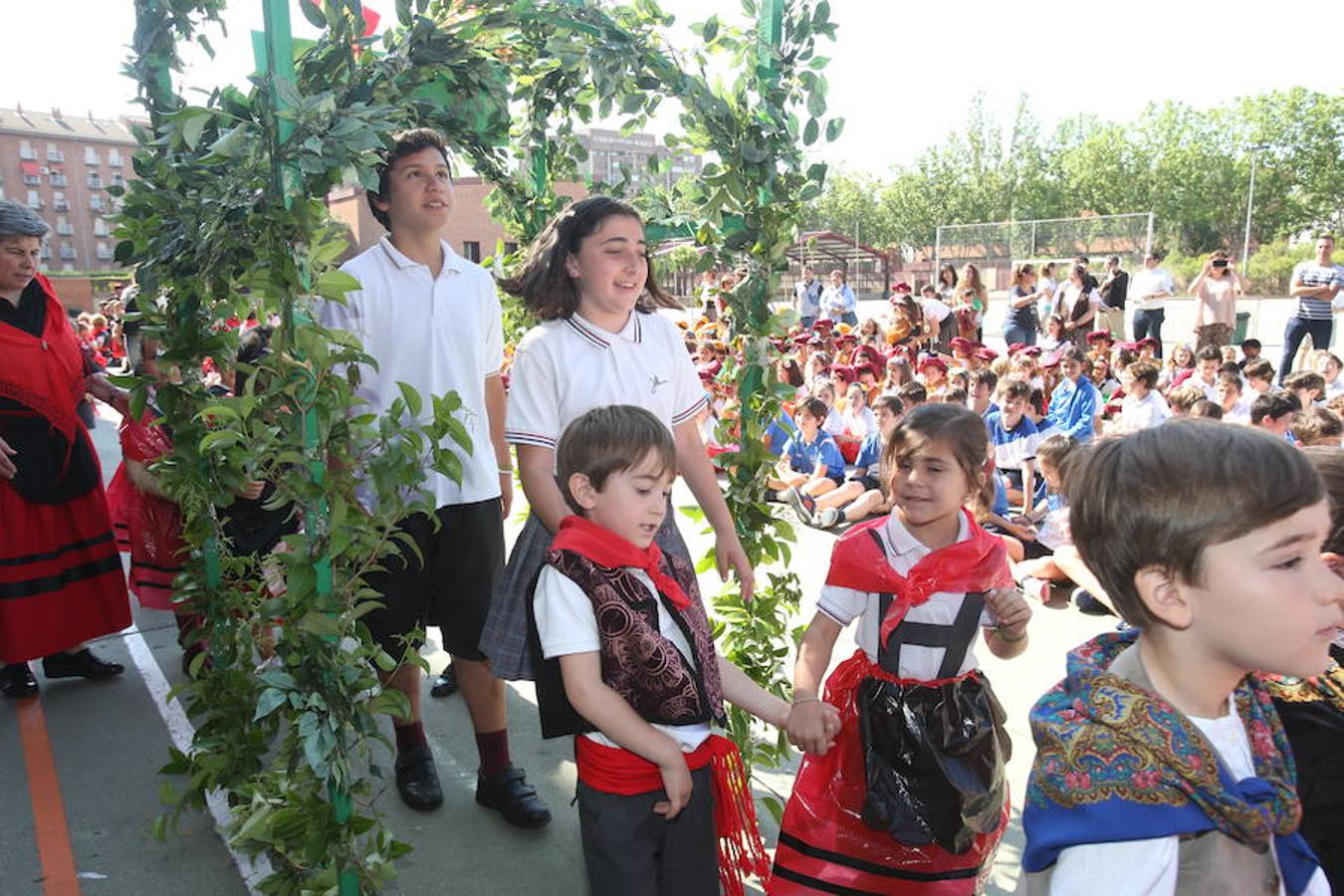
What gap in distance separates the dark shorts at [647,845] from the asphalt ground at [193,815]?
32.1 inches

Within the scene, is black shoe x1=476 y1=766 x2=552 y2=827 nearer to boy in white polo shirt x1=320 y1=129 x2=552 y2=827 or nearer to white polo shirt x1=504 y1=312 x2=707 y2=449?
boy in white polo shirt x1=320 y1=129 x2=552 y2=827

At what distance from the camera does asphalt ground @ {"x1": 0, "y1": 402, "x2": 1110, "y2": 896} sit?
272 cm

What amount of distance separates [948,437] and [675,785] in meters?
1.01

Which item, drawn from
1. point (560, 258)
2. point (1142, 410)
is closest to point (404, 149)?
point (560, 258)

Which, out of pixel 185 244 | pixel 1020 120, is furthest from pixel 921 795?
pixel 1020 120

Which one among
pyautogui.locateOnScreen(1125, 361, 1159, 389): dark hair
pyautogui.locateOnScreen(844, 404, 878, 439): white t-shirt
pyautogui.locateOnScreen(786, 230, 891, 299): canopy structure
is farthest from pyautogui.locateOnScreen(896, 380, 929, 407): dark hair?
pyautogui.locateOnScreen(786, 230, 891, 299): canopy structure

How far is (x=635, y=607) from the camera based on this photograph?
1.84 meters

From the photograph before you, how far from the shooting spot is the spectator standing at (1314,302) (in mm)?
9344

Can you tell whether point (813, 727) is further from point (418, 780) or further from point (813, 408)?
point (813, 408)

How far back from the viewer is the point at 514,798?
2.94 metres

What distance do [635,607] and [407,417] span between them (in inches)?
46.1

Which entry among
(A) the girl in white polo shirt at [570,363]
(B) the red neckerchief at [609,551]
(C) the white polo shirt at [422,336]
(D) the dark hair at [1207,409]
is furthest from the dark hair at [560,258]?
(D) the dark hair at [1207,409]

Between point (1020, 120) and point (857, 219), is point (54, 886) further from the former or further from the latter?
point (857, 219)

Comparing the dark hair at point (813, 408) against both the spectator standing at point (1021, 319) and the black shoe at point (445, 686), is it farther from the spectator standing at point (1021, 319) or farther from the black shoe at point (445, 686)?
the spectator standing at point (1021, 319)
